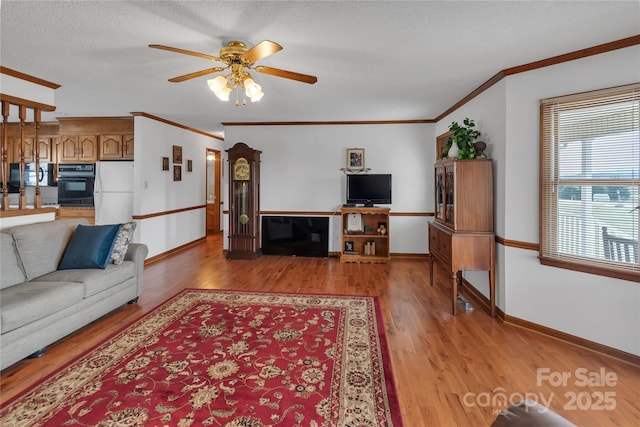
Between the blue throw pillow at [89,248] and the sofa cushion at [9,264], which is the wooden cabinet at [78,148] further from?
the sofa cushion at [9,264]

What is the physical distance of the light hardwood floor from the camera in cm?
192

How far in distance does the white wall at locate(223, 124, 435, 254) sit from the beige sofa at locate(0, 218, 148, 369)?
2653 millimetres

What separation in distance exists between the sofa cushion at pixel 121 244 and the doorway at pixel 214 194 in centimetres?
482

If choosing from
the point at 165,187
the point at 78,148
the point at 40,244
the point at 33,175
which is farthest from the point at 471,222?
the point at 33,175

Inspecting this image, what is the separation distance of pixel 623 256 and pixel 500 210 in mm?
995

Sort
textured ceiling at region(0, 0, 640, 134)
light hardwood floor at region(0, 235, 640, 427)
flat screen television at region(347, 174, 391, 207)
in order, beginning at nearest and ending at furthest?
1. light hardwood floor at region(0, 235, 640, 427)
2. textured ceiling at region(0, 0, 640, 134)
3. flat screen television at region(347, 174, 391, 207)

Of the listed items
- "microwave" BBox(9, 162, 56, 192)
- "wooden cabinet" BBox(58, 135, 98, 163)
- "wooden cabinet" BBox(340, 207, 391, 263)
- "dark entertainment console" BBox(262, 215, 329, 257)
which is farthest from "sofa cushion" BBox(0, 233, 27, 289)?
"wooden cabinet" BBox(340, 207, 391, 263)

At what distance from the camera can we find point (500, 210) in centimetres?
323

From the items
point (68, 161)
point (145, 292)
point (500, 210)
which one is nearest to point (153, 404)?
point (145, 292)

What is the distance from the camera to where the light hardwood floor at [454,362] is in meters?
1.92

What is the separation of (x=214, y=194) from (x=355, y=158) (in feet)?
14.3

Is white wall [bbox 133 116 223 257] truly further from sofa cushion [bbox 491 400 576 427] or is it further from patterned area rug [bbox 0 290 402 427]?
sofa cushion [bbox 491 400 576 427]

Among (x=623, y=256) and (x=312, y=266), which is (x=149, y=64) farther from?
(x=623, y=256)

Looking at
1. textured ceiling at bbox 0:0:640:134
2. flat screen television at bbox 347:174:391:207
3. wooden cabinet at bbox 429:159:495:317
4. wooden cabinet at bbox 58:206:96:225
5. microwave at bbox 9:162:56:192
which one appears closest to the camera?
textured ceiling at bbox 0:0:640:134
